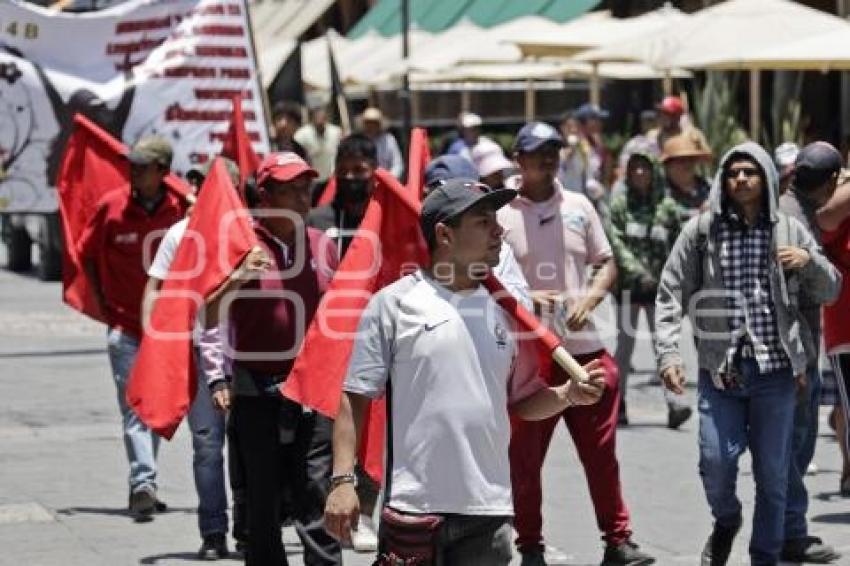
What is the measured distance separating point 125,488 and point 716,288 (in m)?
Answer: 4.20

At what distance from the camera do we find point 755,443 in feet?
27.5

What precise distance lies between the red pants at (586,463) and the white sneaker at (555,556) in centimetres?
31

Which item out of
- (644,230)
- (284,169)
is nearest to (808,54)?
(644,230)

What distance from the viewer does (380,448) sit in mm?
7445

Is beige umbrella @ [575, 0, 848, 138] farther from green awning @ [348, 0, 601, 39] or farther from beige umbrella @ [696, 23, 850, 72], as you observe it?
green awning @ [348, 0, 601, 39]

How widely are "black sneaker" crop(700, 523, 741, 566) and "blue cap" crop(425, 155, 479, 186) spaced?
5.94 feet

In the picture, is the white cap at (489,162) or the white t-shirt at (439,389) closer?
the white t-shirt at (439,389)

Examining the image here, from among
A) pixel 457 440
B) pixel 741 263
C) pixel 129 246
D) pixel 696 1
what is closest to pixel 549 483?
pixel 129 246

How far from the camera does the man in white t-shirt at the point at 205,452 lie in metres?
9.56

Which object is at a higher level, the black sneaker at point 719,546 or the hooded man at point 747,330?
the hooded man at point 747,330

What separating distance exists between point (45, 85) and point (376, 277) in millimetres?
8252

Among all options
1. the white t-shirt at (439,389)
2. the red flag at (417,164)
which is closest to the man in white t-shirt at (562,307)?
the red flag at (417,164)

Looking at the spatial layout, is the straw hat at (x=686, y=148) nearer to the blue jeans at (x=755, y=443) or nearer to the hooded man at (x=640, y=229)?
the hooded man at (x=640, y=229)

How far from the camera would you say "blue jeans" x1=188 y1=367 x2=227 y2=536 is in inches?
378
